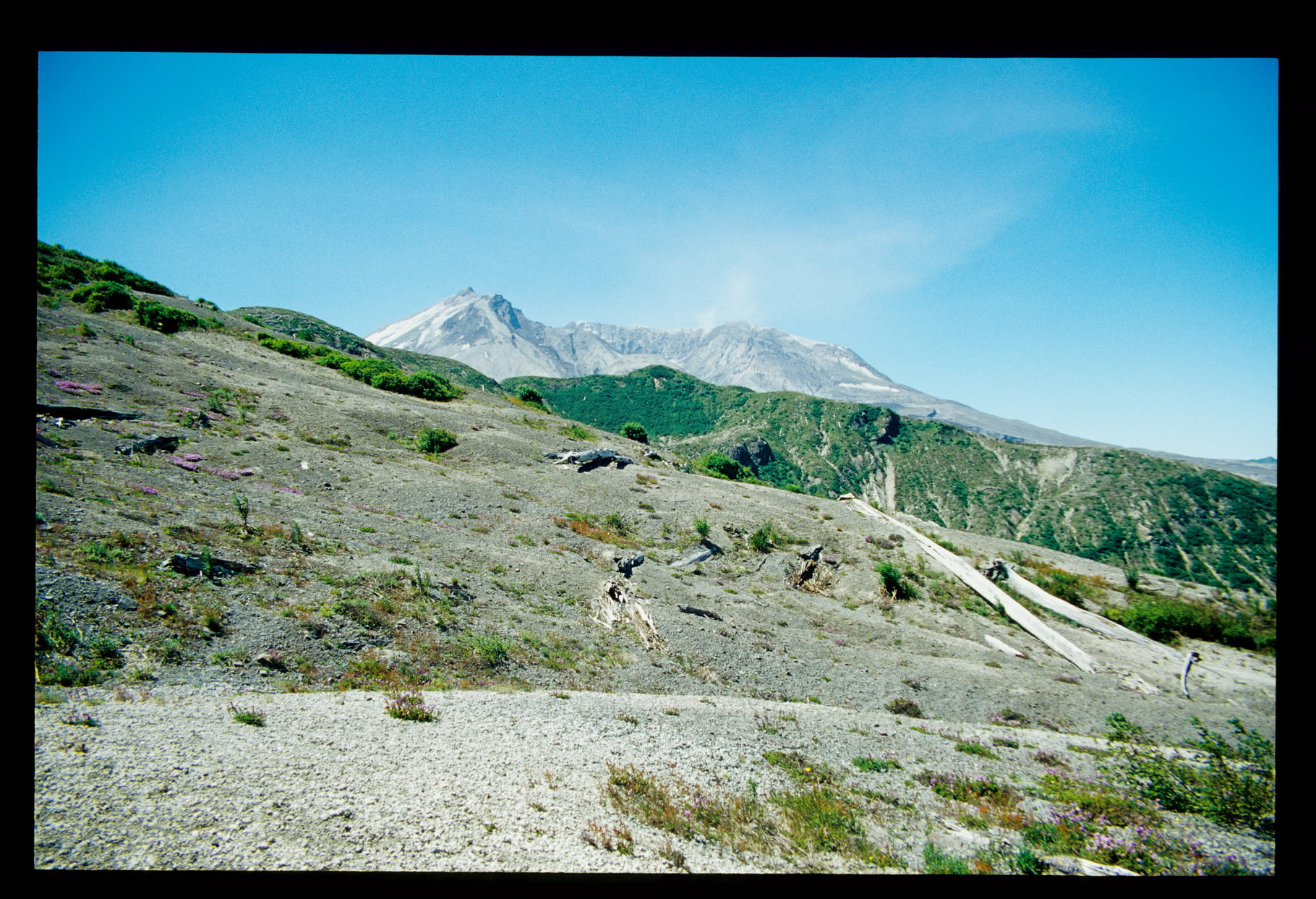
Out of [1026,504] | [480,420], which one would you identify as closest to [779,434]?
[1026,504]

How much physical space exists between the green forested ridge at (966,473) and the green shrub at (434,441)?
37520mm

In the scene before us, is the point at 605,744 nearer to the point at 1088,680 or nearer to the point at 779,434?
the point at 1088,680

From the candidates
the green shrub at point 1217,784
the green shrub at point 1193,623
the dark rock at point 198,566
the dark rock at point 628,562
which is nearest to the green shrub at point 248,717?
the dark rock at point 198,566

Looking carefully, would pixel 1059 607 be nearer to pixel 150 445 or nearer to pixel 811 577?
pixel 811 577

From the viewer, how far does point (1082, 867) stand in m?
4.19

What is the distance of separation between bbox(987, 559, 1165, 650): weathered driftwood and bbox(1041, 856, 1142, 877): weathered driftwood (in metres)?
13.0

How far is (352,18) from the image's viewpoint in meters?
3.09

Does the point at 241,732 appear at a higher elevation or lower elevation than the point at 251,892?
lower

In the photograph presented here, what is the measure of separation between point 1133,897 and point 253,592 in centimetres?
1211

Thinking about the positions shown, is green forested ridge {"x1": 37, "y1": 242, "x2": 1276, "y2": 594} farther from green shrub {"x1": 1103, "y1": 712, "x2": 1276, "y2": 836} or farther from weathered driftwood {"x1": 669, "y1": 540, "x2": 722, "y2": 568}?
green shrub {"x1": 1103, "y1": 712, "x2": 1276, "y2": 836}

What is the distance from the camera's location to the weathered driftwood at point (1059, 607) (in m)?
13.5

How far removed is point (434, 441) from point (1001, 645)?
2436 cm

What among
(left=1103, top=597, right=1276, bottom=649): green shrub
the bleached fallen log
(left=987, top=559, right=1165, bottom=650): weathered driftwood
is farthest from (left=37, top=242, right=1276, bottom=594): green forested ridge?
the bleached fallen log

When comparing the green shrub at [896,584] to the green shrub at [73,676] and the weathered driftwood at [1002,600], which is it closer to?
the weathered driftwood at [1002,600]
